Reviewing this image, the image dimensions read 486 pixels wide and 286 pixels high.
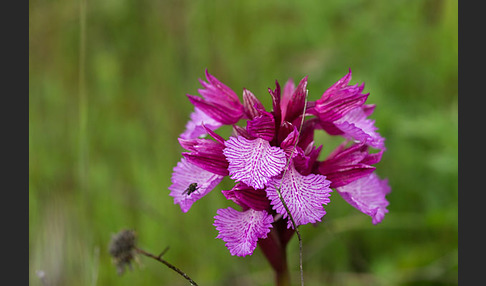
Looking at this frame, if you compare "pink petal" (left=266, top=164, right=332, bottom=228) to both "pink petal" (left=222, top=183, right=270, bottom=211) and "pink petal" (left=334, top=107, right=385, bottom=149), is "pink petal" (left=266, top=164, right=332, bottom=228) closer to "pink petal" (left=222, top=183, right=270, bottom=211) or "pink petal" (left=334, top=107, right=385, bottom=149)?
"pink petal" (left=222, top=183, right=270, bottom=211)

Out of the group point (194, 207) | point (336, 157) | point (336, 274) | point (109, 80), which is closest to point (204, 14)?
point (109, 80)

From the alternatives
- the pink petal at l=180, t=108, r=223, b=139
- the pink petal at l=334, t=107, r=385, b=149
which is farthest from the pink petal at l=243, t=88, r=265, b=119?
the pink petal at l=334, t=107, r=385, b=149

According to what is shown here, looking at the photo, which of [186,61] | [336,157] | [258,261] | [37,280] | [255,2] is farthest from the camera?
[255,2]

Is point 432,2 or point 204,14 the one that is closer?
point 432,2

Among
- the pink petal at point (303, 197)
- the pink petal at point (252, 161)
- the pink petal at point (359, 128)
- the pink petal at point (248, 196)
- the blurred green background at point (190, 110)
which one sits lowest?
the blurred green background at point (190, 110)

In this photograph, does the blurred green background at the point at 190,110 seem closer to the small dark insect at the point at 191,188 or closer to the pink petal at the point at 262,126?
the small dark insect at the point at 191,188

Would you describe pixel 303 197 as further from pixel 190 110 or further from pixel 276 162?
pixel 190 110

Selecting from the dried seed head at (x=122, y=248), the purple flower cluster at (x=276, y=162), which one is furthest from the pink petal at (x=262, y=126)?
the dried seed head at (x=122, y=248)

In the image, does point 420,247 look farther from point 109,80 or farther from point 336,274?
point 109,80
